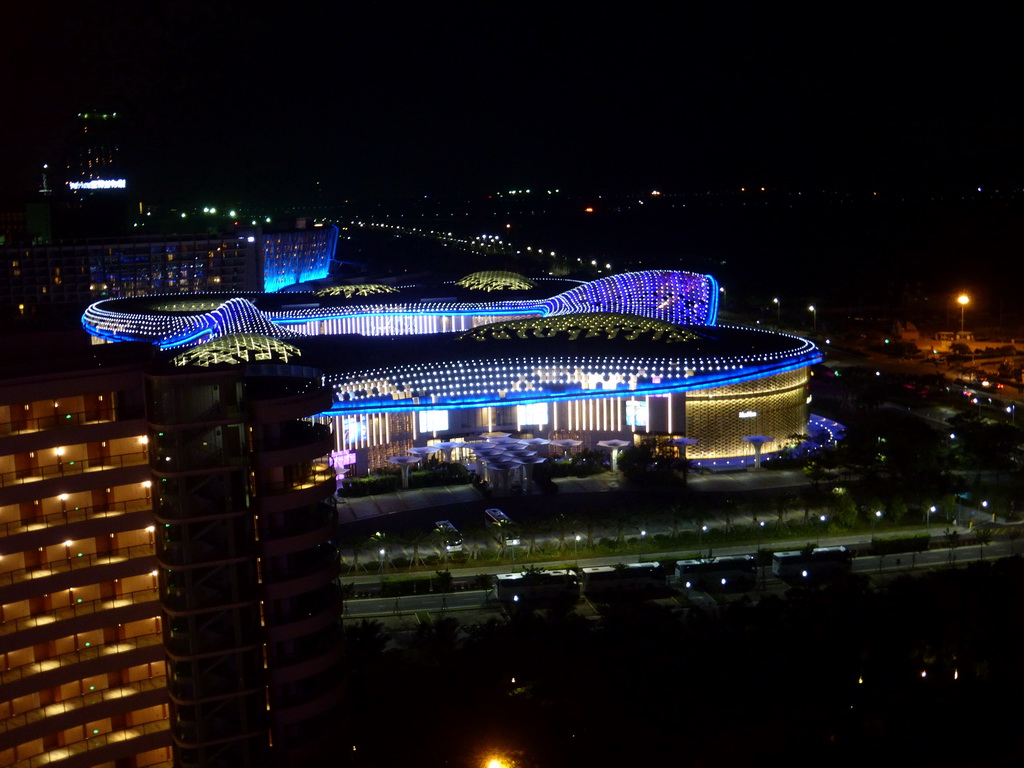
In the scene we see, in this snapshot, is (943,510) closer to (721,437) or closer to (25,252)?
(721,437)

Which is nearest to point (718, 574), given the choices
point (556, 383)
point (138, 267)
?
point (556, 383)

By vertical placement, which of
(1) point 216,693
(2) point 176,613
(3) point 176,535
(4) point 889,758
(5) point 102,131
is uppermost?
(5) point 102,131

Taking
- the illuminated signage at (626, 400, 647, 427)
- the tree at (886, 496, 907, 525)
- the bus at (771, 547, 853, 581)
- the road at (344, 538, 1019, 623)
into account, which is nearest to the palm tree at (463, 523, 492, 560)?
the road at (344, 538, 1019, 623)

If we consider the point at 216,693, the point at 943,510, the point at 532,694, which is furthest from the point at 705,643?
the point at 943,510

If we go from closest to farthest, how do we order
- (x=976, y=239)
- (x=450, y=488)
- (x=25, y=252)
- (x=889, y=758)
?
(x=889, y=758) → (x=450, y=488) → (x=25, y=252) → (x=976, y=239)

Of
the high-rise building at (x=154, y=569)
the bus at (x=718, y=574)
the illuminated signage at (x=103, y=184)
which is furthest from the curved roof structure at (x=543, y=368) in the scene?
the illuminated signage at (x=103, y=184)

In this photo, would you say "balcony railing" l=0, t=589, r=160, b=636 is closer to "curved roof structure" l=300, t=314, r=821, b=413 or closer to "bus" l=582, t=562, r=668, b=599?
"bus" l=582, t=562, r=668, b=599
